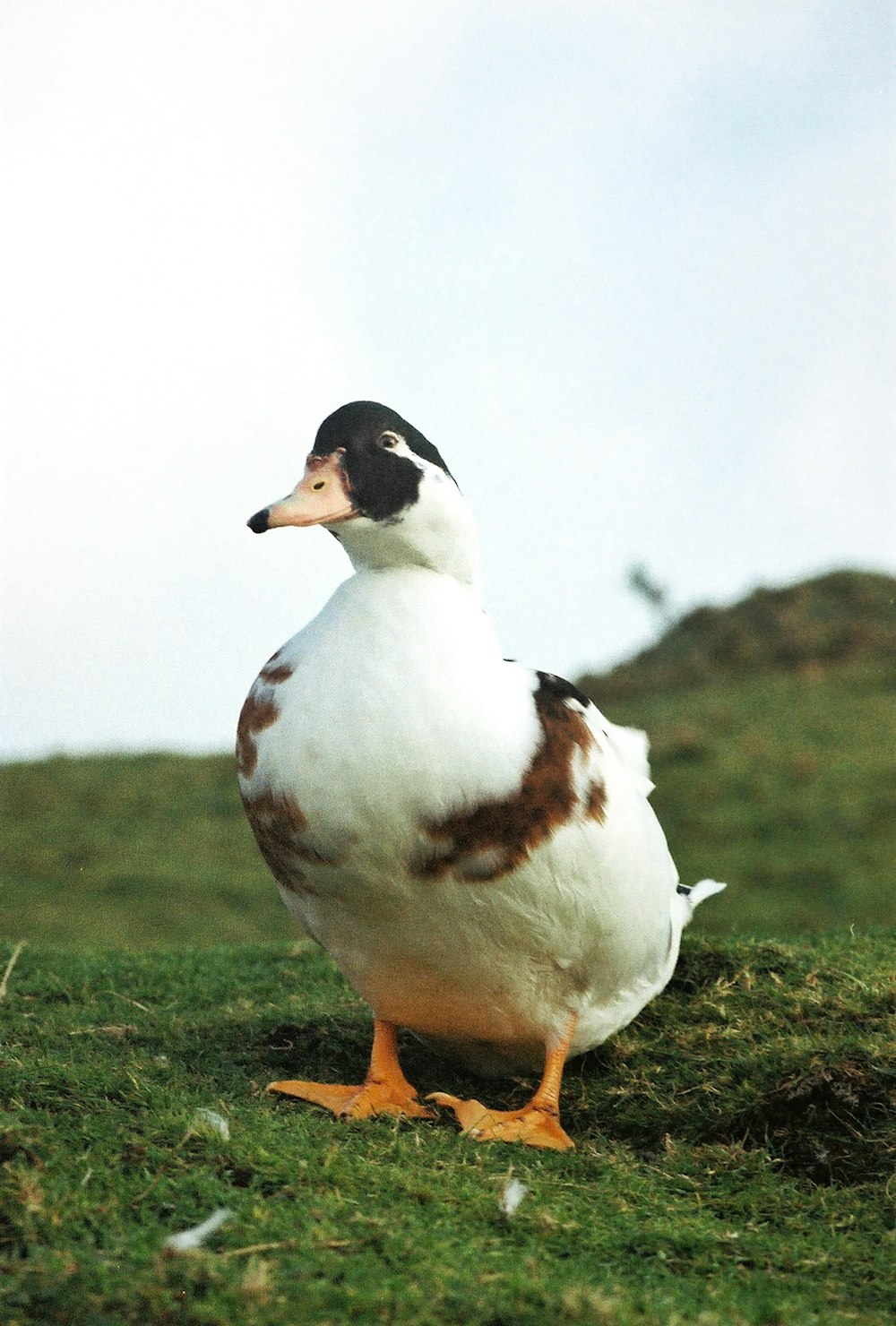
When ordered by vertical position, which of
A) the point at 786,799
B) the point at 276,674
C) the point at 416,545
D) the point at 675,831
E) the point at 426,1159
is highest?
the point at 416,545

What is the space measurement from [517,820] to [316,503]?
1.01 metres

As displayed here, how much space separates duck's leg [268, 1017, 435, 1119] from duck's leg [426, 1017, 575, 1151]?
93 millimetres

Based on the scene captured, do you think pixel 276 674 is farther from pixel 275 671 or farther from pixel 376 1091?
pixel 376 1091

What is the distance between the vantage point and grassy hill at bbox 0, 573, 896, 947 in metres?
12.2

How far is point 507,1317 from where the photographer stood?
2.72m

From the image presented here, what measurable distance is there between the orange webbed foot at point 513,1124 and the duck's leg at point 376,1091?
10 centimetres

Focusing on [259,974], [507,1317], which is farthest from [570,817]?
[259,974]

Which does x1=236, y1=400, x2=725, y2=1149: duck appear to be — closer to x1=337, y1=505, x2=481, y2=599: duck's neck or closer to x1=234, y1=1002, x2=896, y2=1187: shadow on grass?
x1=337, y1=505, x2=481, y2=599: duck's neck

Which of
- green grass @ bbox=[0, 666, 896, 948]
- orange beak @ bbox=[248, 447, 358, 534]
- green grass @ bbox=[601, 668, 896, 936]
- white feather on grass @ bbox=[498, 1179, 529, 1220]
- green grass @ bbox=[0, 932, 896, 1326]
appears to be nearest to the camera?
green grass @ bbox=[0, 932, 896, 1326]

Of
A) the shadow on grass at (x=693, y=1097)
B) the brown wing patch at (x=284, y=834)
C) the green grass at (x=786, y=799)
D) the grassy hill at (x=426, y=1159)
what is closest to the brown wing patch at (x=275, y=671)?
the brown wing patch at (x=284, y=834)

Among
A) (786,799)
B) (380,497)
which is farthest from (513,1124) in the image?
(786,799)

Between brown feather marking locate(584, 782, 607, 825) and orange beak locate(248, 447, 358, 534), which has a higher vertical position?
orange beak locate(248, 447, 358, 534)

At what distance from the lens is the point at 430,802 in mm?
3799

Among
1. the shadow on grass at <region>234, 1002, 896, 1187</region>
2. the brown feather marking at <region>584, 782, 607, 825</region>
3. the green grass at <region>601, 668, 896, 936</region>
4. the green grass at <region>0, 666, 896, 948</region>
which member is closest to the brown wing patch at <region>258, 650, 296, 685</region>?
the brown feather marking at <region>584, 782, 607, 825</region>
